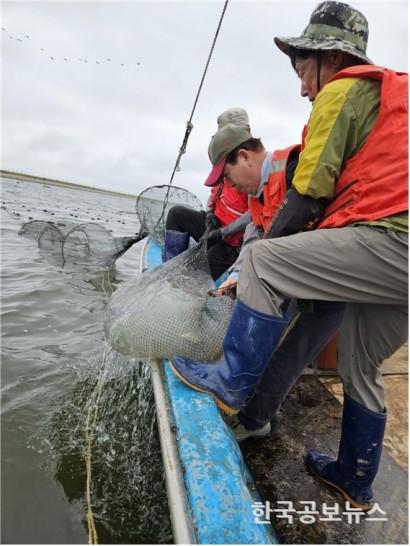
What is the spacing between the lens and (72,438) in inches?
98.8

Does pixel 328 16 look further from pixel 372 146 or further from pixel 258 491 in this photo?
pixel 258 491

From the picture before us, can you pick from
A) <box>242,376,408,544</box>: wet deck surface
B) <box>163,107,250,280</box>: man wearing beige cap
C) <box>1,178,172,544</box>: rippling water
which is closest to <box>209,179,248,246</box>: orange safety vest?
<box>163,107,250,280</box>: man wearing beige cap

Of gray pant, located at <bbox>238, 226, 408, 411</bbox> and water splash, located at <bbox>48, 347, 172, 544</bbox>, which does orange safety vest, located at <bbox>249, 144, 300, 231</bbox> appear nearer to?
gray pant, located at <bbox>238, 226, 408, 411</bbox>

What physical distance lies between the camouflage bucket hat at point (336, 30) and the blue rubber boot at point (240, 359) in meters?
1.41

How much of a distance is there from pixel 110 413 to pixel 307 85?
2594 millimetres

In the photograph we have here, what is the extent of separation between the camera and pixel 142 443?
2486mm

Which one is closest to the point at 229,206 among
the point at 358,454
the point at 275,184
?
the point at 275,184

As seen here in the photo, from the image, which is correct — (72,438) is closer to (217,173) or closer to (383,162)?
(217,173)

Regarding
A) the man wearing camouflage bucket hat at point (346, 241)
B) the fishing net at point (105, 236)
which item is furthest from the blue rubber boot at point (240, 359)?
the fishing net at point (105, 236)

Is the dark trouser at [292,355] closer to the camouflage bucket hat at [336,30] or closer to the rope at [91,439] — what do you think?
the rope at [91,439]

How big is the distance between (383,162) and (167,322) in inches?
65.4

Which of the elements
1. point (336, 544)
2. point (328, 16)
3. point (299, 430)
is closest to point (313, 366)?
point (299, 430)

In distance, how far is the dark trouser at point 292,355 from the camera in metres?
2.16

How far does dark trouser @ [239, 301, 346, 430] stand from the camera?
2.16 meters
